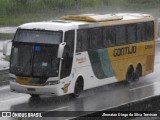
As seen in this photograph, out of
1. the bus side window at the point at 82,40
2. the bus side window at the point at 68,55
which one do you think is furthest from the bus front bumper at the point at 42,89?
the bus side window at the point at 82,40

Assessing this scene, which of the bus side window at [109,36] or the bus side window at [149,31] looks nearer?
the bus side window at [109,36]

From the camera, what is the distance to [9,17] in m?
49.1

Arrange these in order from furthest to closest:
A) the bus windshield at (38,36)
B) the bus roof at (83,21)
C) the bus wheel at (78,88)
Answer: the bus wheel at (78,88) < the bus roof at (83,21) < the bus windshield at (38,36)

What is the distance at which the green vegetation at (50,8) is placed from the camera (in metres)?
48.1

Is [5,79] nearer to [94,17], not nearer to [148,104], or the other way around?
[94,17]

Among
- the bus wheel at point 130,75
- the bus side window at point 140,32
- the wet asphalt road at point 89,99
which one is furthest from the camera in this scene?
the bus side window at point 140,32

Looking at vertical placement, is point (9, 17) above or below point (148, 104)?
below

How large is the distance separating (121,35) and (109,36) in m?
1.09

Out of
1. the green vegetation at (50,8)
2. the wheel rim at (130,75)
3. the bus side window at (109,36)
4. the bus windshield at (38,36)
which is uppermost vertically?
the bus windshield at (38,36)

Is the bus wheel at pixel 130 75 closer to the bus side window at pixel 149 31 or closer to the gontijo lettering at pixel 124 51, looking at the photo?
the gontijo lettering at pixel 124 51

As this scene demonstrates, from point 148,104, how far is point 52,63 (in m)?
4.90

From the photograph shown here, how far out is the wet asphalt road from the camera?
1931cm

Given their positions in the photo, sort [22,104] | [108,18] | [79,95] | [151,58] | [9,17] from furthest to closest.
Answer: [9,17]
[151,58]
[108,18]
[79,95]
[22,104]

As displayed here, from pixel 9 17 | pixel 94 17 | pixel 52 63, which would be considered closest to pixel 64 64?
pixel 52 63
